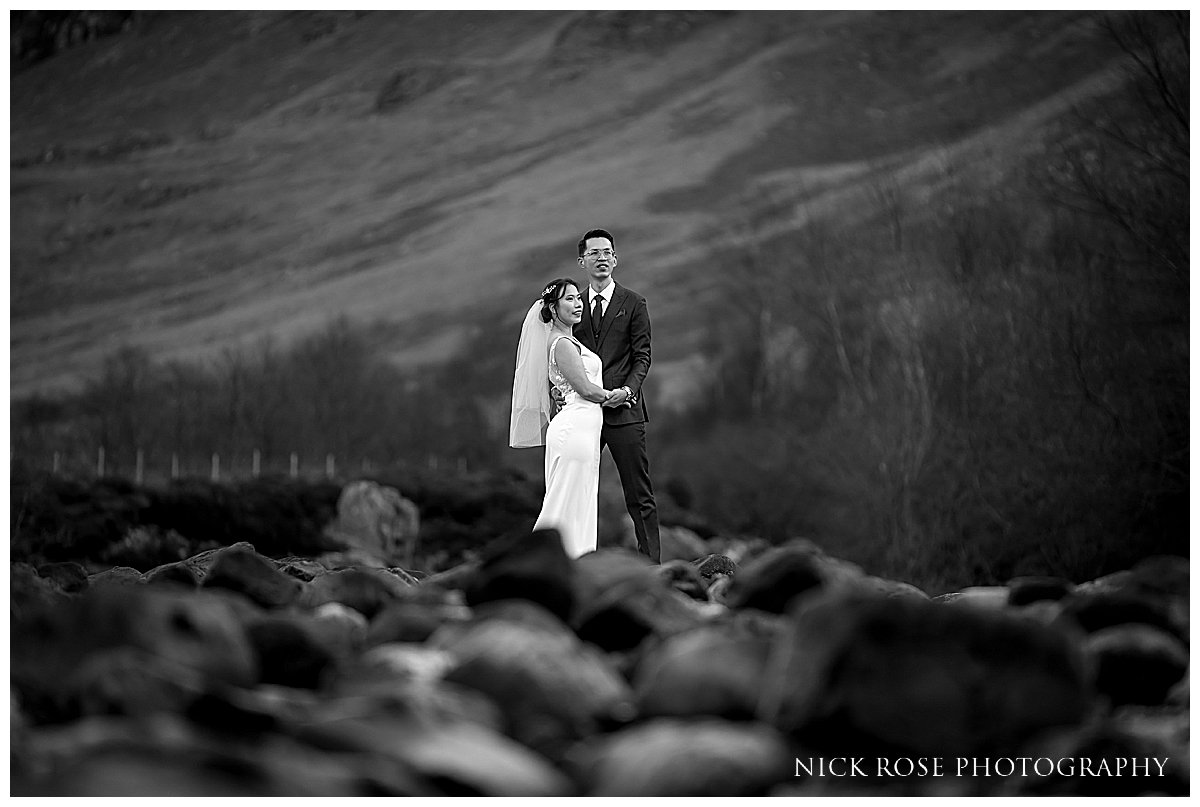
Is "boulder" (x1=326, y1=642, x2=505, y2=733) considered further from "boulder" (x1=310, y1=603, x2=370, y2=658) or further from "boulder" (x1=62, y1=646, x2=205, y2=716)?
"boulder" (x1=62, y1=646, x2=205, y2=716)

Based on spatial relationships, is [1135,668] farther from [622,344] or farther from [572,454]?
[622,344]

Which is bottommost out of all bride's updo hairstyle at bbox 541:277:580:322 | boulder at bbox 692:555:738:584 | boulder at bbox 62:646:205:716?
boulder at bbox 692:555:738:584

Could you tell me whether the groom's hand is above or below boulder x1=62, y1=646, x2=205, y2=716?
above

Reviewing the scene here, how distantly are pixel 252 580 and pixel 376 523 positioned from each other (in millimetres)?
30125

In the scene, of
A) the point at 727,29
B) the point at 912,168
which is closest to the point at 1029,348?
the point at 912,168

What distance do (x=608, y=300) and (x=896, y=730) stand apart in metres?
6.30

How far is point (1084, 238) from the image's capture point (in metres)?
29.2

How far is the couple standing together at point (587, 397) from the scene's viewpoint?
1006cm

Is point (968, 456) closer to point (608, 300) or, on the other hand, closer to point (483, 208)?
point (608, 300)

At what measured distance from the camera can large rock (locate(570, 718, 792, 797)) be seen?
156 inches

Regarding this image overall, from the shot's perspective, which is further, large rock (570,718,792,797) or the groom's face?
the groom's face

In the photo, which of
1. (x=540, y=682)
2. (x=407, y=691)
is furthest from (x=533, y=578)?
(x=407, y=691)

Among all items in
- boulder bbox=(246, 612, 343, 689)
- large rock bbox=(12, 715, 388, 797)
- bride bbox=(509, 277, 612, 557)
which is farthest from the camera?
bride bbox=(509, 277, 612, 557)

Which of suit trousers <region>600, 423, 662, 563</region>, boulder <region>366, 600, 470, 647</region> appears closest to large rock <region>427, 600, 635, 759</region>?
boulder <region>366, 600, 470, 647</region>
